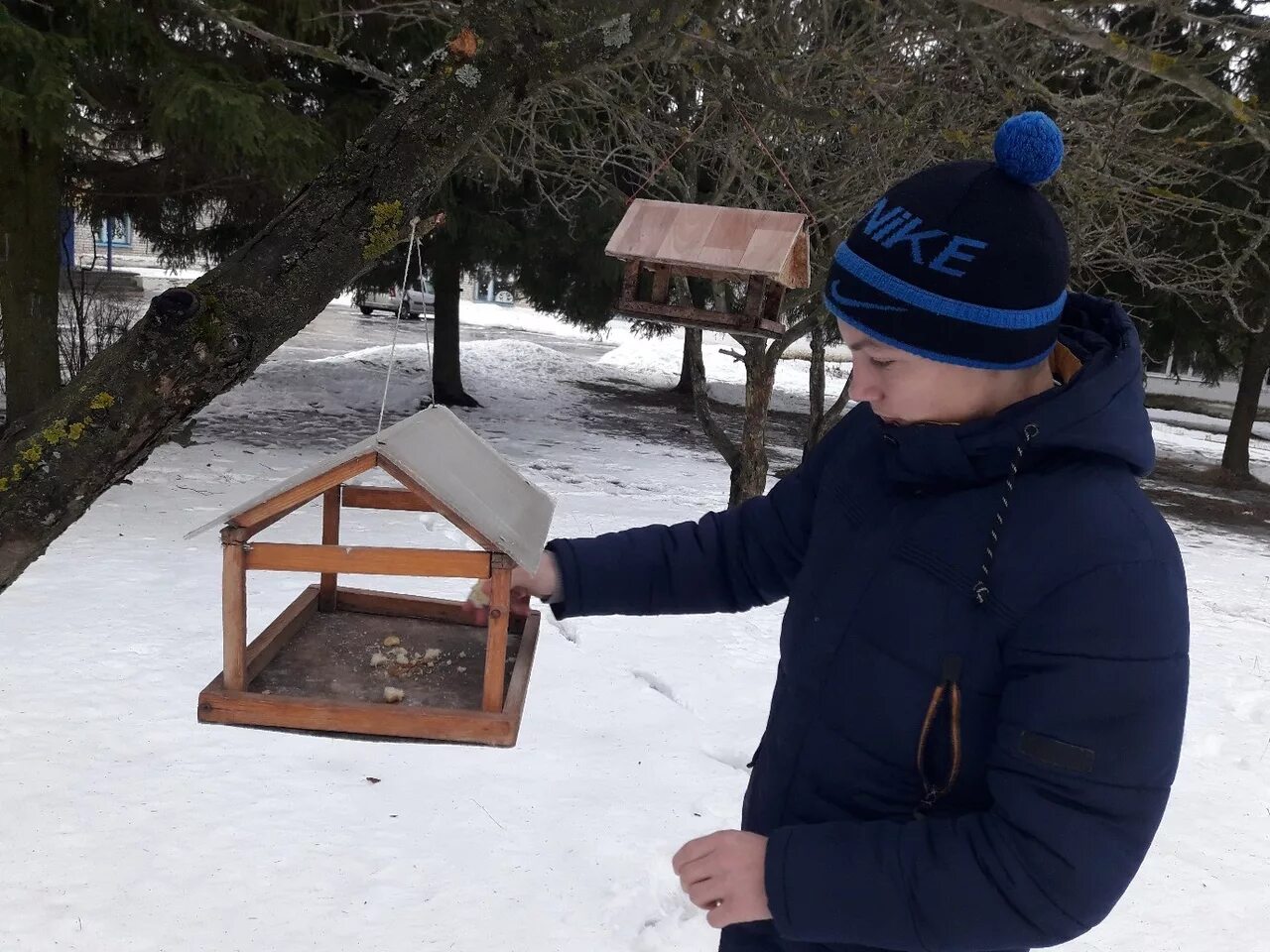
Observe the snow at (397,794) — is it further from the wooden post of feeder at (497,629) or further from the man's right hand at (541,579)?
the man's right hand at (541,579)

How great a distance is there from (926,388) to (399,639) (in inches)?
53.0

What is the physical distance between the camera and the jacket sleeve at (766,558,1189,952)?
3.19 ft

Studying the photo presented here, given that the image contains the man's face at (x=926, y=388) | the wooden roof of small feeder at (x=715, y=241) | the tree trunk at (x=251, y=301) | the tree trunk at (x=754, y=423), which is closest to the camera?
the man's face at (x=926, y=388)

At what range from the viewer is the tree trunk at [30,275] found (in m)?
6.29

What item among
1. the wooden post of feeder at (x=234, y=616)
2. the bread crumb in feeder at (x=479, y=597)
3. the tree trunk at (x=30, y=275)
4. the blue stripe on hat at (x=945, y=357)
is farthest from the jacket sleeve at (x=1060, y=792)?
the tree trunk at (x=30, y=275)

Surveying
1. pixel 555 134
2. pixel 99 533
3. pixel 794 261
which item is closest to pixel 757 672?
pixel 794 261

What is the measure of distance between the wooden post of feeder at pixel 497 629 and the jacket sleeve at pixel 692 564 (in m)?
0.09

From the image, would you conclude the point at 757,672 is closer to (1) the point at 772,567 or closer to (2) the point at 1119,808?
(1) the point at 772,567

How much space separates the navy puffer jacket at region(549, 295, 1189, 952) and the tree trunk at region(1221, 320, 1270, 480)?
11543mm

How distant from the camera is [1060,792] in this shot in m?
0.98

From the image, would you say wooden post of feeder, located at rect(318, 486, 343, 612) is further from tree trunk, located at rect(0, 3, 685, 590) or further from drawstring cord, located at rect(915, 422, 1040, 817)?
drawstring cord, located at rect(915, 422, 1040, 817)

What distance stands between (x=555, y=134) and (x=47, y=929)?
6860mm

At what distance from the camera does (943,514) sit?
1.18m

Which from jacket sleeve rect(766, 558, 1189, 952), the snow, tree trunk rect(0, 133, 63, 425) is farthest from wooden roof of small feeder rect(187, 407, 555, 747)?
tree trunk rect(0, 133, 63, 425)
